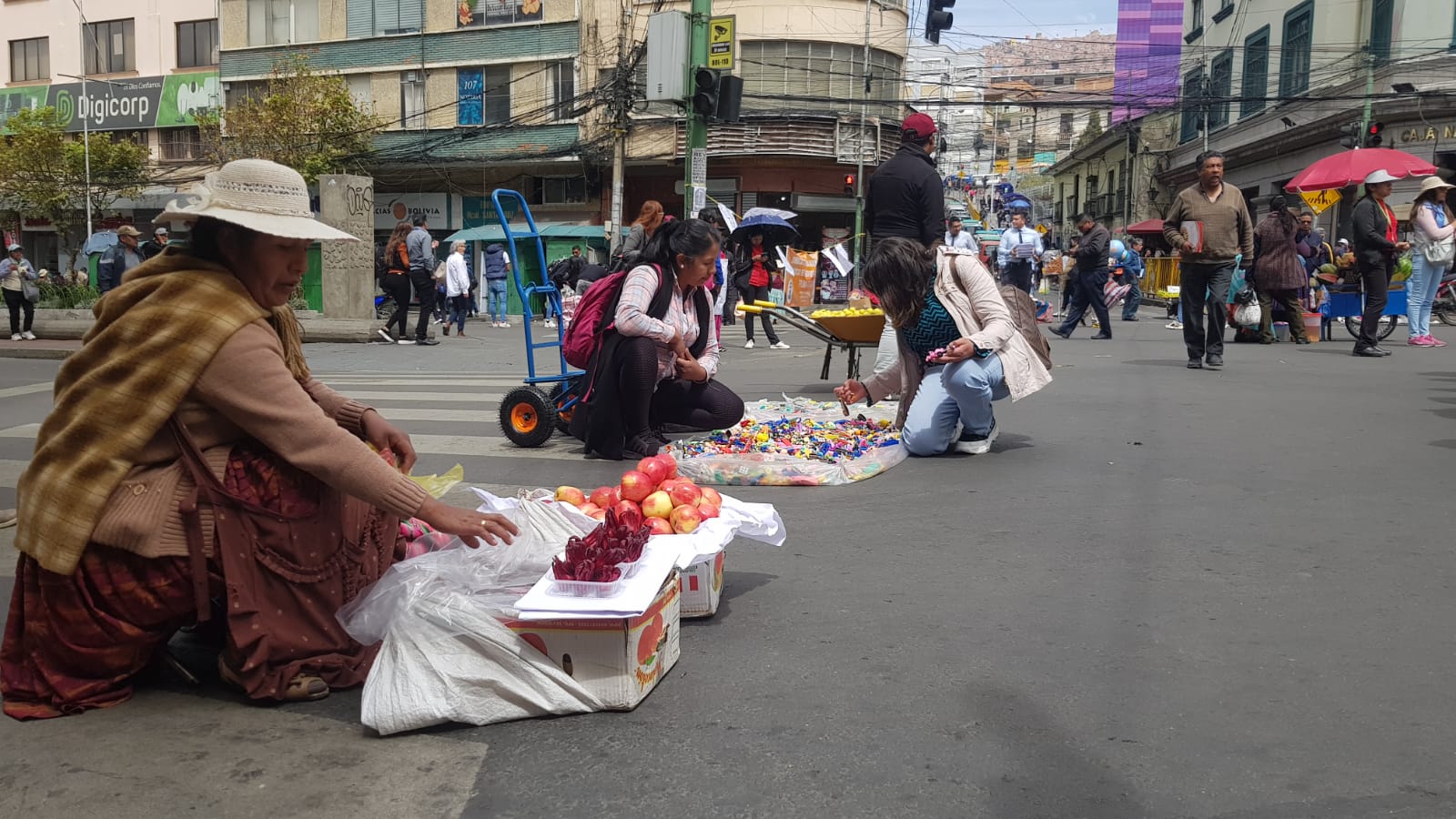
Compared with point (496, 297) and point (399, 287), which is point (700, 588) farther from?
point (496, 297)

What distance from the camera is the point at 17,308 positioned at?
61.6 ft

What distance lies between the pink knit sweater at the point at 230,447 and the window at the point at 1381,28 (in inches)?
1177

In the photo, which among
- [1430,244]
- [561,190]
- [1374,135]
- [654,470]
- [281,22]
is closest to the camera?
[654,470]

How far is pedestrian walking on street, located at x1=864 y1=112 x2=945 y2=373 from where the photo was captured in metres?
7.88

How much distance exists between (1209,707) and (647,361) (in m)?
3.88

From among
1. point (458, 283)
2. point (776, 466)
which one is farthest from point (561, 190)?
point (776, 466)

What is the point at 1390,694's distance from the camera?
2.97 metres

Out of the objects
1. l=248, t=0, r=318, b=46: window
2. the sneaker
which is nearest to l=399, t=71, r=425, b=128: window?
l=248, t=0, r=318, b=46: window

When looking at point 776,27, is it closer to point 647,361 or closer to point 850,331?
point 850,331

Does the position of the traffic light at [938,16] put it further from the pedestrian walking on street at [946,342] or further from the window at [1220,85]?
the window at [1220,85]

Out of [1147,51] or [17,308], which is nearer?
[17,308]

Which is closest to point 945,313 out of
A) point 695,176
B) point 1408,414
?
point 1408,414

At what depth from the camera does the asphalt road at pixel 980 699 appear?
2492 mm

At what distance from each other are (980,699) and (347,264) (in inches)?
665
